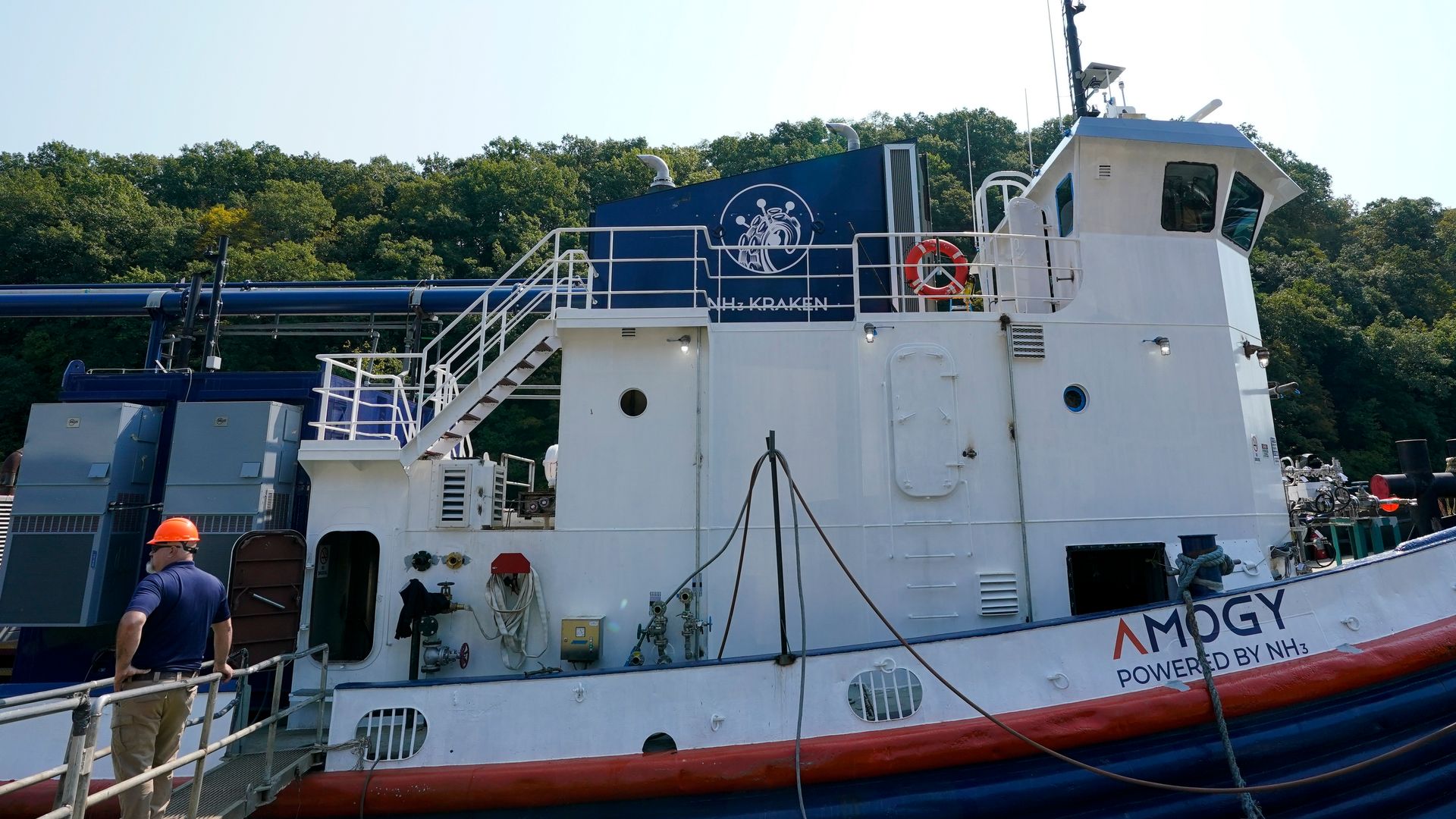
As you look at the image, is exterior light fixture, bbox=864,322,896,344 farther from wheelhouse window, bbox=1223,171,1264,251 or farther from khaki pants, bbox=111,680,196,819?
khaki pants, bbox=111,680,196,819

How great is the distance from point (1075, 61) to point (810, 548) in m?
5.73

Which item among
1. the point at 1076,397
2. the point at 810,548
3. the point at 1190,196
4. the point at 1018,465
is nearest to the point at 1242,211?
the point at 1190,196

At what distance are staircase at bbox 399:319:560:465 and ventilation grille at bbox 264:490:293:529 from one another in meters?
1.46

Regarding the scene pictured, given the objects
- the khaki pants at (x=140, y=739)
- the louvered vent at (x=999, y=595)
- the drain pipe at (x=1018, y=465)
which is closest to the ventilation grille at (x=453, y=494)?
the khaki pants at (x=140, y=739)

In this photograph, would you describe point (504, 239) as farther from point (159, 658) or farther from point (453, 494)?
point (159, 658)

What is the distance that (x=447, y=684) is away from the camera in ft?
16.8

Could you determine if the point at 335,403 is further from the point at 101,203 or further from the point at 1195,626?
the point at 101,203

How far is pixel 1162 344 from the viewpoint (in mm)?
6816

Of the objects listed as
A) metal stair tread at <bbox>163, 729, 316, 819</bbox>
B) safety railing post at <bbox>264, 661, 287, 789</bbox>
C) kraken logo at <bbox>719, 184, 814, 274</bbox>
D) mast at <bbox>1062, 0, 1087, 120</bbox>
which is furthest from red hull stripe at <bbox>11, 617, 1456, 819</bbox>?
mast at <bbox>1062, 0, 1087, 120</bbox>

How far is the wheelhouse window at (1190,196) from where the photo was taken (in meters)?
7.24

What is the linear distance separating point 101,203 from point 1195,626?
140ft

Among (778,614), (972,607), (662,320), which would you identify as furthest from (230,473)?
(972,607)

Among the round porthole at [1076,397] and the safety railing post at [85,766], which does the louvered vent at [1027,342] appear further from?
the safety railing post at [85,766]

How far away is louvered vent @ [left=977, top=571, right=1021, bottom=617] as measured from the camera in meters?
6.23
